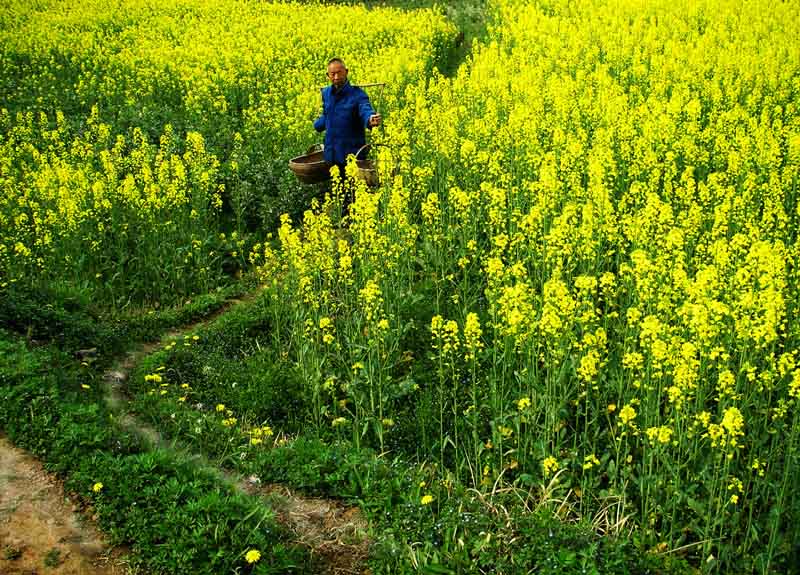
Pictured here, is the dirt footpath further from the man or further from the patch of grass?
the man

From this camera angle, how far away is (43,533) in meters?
5.62

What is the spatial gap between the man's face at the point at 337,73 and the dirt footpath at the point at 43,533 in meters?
6.43

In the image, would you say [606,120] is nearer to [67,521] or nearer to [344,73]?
[344,73]

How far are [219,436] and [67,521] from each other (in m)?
1.56

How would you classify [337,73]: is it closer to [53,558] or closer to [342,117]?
[342,117]

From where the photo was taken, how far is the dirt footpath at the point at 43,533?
5.34 metres

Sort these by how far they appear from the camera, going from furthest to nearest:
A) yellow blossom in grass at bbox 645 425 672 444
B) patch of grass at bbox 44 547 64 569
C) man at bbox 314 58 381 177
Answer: man at bbox 314 58 381 177
patch of grass at bbox 44 547 64 569
yellow blossom in grass at bbox 645 425 672 444

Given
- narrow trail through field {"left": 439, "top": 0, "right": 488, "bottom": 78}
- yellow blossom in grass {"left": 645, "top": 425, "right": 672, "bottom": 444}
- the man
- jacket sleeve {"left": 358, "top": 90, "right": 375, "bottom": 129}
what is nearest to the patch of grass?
yellow blossom in grass {"left": 645, "top": 425, "right": 672, "bottom": 444}

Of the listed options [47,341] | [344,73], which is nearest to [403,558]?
[47,341]

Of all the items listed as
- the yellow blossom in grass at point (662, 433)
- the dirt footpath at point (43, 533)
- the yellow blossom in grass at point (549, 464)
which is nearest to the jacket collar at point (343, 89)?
the dirt footpath at point (43, 533)

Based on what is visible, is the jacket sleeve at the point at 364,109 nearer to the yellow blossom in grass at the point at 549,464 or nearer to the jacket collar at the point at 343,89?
the jacket collar at the point at 343,89

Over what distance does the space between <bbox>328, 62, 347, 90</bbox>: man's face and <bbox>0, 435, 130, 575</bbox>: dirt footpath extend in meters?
6.43

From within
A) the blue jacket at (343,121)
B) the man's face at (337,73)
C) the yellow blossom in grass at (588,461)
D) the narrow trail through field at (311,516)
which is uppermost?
the man's face at (337,73)

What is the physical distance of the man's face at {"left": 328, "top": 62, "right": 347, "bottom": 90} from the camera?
35.0 ft
